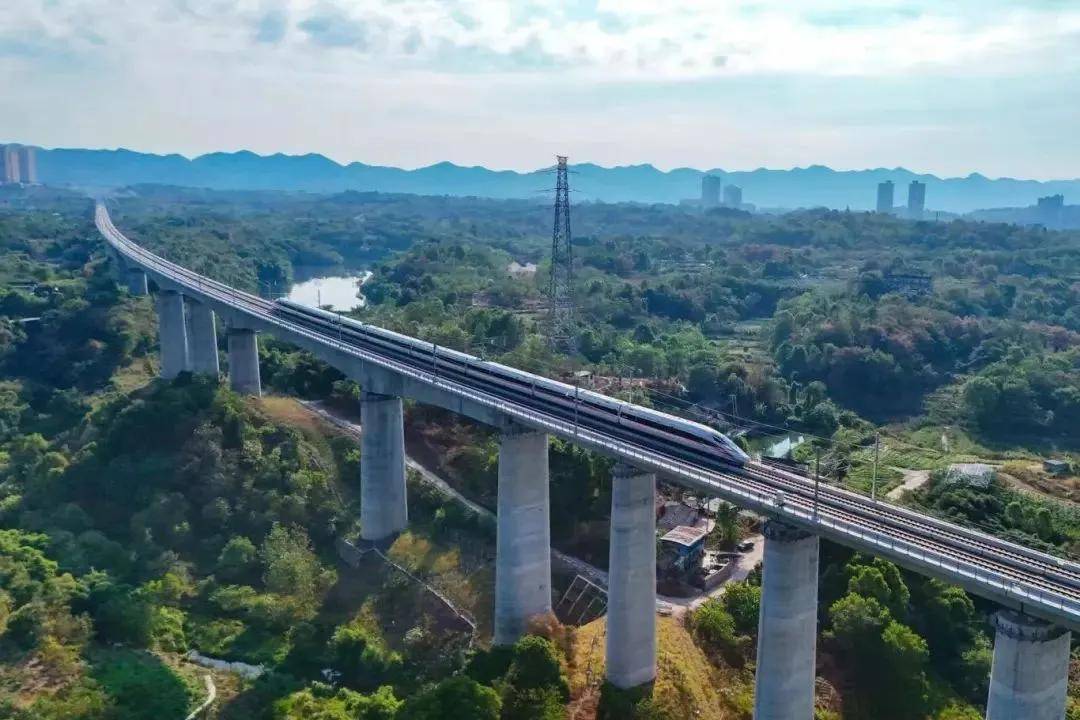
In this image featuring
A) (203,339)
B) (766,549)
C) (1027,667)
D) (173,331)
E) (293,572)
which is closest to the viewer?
(1027,667)

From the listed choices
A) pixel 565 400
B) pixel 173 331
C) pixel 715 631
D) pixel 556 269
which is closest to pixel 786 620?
pixel 715 631

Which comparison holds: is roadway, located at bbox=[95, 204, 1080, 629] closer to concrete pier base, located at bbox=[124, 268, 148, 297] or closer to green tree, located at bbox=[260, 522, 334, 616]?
green tree, located at bbox=[260, 522, 334, 616]

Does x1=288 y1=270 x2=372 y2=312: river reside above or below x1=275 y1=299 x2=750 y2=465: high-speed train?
below

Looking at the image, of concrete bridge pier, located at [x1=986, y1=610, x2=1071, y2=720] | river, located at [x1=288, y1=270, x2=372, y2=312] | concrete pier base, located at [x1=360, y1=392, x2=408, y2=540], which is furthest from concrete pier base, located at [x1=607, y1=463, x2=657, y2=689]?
river, located at [x1=288, y1=270, x2=372, y2=312]

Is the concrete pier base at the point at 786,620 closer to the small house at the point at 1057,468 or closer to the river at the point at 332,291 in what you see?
the small house at the point at 1057,468

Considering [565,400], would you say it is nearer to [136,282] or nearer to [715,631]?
[715,631]
